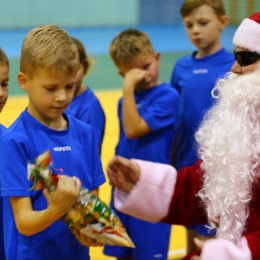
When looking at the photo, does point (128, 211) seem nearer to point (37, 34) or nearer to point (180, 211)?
point (180, 211)

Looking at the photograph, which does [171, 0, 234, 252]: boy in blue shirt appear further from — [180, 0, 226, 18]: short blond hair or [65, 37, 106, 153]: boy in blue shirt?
[65, 37, 106, 153]: boy in blue shirt

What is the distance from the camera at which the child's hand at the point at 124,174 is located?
7.25 ft

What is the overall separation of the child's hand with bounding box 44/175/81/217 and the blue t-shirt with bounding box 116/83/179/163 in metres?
1.44

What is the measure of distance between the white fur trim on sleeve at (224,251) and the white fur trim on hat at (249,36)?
2.27 feet

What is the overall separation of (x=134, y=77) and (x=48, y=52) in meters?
1.26

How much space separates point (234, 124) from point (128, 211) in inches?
22.4

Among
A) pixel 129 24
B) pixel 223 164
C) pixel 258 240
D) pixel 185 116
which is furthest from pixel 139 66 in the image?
pixel 129 24

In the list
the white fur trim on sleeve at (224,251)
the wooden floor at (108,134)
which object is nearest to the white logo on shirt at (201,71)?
the wooden floor at (108,134)

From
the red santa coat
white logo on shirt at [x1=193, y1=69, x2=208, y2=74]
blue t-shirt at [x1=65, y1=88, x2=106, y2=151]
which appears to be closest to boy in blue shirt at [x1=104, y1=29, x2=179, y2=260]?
blue t-shirt at [x1=65, y1=88, x2=106, y2=151]

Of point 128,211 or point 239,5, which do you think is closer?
point 128,211

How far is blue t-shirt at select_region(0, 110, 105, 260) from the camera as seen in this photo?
183cm

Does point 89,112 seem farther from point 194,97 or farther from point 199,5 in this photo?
point 199,5

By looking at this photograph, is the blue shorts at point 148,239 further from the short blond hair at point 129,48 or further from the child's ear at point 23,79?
the child's ear at point 23,79

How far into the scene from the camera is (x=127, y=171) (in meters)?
2.24
